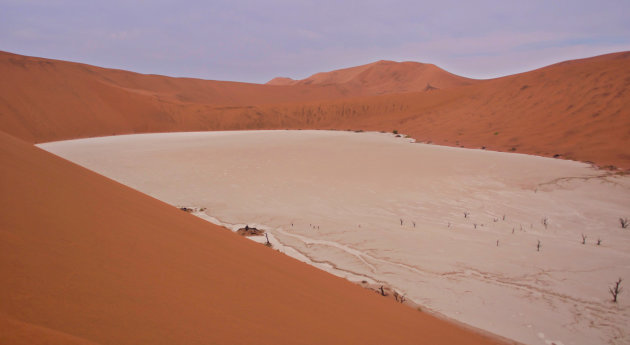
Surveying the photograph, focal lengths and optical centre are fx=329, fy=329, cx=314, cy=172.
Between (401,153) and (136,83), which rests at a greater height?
(136,83)

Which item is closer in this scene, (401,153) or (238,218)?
(238,218)

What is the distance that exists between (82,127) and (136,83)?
3554cm

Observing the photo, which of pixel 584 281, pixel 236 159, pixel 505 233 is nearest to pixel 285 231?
pixel 505 233

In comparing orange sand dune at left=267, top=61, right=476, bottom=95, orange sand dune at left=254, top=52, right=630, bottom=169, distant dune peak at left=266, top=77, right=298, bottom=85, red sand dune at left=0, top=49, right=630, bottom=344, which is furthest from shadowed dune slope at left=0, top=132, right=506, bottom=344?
distant dune peak at left=266, top=77, right=298, bottom=85

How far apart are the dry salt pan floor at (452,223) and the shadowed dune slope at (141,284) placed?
0.98 m

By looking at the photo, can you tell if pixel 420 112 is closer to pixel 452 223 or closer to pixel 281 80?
pixel 452 223

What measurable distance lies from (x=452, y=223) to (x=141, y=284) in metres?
5.34

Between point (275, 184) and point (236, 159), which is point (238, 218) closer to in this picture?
point (275, 184)

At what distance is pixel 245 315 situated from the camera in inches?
65.9

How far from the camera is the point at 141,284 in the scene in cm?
154

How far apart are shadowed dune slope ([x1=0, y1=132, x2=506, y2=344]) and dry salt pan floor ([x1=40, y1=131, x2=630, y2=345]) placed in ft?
3.21

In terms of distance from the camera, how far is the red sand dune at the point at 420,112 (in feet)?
48.7

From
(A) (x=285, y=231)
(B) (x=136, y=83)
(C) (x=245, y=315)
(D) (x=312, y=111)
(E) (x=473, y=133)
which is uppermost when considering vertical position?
(B) (x=136, y=83)

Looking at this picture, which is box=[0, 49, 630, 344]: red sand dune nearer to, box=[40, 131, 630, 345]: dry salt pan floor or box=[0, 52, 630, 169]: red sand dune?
box=[40, 131, 630, 345]: dry salt pan floor
